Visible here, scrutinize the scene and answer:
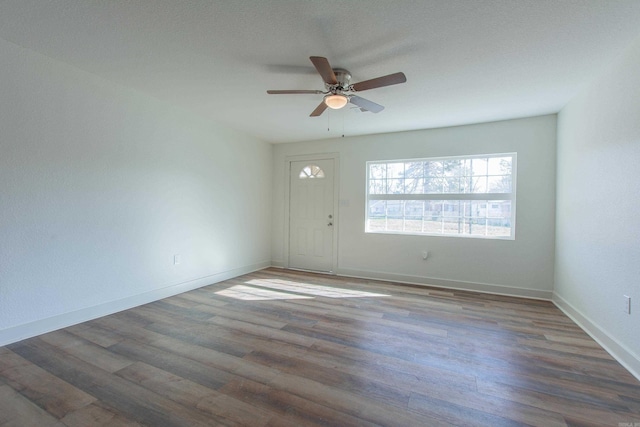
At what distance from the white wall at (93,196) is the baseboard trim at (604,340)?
4364 millimetres

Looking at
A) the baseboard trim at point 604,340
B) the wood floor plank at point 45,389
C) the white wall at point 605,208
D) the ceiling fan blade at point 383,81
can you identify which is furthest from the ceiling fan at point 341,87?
the baseboard trim at point 604,340

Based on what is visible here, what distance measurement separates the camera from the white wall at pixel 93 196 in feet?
7.41

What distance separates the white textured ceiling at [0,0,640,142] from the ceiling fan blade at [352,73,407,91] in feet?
0.81

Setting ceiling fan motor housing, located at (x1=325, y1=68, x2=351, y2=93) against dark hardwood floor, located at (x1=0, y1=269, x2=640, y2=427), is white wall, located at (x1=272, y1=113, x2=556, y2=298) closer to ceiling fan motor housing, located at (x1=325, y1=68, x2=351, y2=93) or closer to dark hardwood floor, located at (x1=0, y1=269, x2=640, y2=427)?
dark hardwood floor, located at (x1=0, y1=269, x2=640, y2=427)

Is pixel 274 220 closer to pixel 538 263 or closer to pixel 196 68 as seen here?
pixel 196 68

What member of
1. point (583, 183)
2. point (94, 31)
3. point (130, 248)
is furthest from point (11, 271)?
point (583, 183)

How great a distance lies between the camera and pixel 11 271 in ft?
7.35

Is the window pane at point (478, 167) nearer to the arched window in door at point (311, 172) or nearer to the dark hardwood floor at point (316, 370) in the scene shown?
the dark hardwood floor at point (316, 370)

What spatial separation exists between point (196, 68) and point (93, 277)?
7.48 feet

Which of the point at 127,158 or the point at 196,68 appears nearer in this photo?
the point at 196,68

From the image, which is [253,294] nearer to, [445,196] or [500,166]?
[445,196]

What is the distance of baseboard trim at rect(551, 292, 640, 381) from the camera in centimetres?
194

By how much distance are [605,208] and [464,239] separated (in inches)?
65.8

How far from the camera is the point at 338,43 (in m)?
2.09
